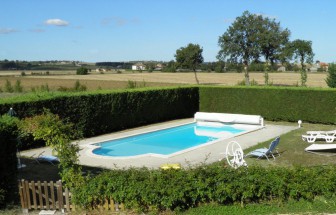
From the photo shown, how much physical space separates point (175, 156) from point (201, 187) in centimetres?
687

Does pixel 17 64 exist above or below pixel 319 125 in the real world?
above

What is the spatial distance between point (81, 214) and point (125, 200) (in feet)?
3.58

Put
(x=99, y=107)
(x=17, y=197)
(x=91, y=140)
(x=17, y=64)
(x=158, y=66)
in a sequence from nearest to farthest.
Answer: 1. (x=17, y=197)
2. (x=91, y=140)
3. (x=99, y=107)
4. (x=17, y=64)
5. (x=158, y=66)

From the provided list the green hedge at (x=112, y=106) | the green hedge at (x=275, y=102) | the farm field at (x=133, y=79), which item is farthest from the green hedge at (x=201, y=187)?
the farm field at (x=133, y=79)

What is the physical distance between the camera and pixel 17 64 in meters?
85.2

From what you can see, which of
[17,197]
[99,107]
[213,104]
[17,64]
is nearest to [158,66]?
[17,64]

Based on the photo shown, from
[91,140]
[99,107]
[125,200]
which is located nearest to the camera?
[125,200]

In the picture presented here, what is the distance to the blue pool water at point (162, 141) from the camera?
684 inches

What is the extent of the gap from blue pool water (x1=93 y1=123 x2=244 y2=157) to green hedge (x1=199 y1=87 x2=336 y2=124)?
264cm

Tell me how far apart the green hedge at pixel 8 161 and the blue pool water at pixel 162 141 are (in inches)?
280

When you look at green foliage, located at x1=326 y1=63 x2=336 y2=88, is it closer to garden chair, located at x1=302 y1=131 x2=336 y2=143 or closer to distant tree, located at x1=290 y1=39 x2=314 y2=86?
distant tree, located at x1=290 y1=39 x2=314 y2=86

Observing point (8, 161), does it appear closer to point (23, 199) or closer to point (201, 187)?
point (23, 199)

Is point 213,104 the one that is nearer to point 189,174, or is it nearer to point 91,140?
point 91,140

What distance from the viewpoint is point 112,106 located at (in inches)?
824
